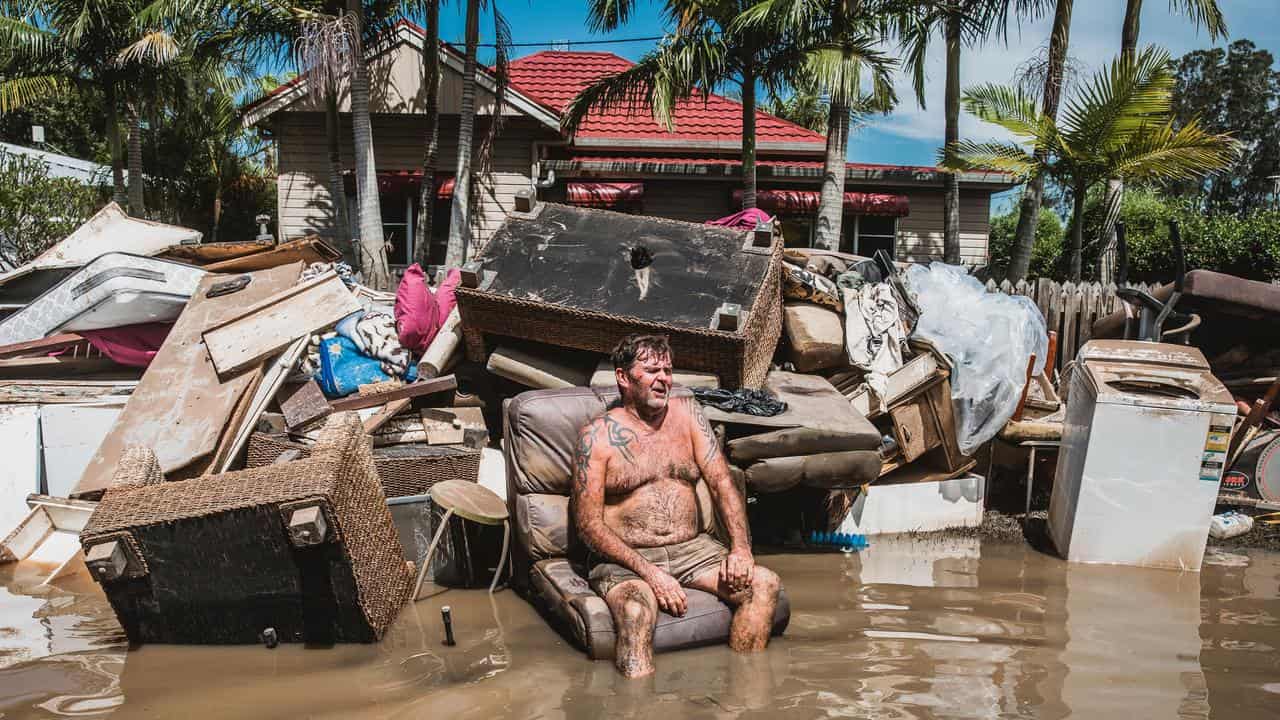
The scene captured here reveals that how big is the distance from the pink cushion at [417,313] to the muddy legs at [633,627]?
3551 mm

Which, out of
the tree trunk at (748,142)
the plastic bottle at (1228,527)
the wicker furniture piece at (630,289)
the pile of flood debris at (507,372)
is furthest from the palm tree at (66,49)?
the plastic bottle at (1228,527)

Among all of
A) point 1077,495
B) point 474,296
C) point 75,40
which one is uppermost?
A: point 75,40

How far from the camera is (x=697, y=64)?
39.4ft

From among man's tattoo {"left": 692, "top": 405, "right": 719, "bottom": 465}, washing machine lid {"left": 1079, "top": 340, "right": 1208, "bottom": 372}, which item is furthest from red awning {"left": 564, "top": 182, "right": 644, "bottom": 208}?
man's tattoo {"left": 692, "top": 405, "right": 719, "bottom": 465}

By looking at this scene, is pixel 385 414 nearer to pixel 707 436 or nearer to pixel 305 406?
pixel 305 406

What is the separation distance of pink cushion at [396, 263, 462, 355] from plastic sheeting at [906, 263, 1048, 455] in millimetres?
3657

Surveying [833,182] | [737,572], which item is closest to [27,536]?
[737,572]

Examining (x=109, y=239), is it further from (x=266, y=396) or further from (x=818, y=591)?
(x=818, y=591)

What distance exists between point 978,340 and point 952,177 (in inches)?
369

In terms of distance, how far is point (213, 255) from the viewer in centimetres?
763

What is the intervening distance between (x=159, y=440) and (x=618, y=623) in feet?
11.9

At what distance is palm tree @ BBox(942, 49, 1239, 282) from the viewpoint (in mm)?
9578

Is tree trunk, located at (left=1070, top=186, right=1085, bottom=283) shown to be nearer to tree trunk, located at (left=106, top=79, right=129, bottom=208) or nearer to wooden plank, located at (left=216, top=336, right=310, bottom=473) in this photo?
wooden plank, located at (left=216, top=336, right=310, bottom=473)

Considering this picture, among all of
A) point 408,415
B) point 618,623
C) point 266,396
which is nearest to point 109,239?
point 266,396
